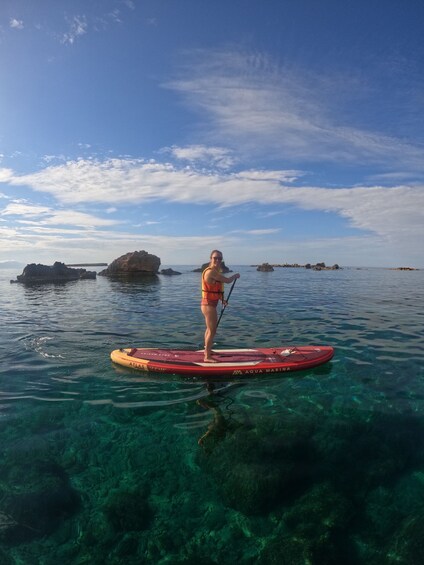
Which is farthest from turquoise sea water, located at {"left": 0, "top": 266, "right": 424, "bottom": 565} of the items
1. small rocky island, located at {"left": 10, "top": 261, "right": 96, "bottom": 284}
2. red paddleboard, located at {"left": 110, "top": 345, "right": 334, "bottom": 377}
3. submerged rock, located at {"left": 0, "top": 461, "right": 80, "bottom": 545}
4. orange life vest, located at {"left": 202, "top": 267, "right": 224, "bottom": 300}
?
small rocky island, located at {"left": 10, "top": 261, "right": 96, "bottom": 284}

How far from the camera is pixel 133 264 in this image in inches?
2640

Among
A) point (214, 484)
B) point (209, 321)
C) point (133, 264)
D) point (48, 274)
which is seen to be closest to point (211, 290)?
point (209, 321)

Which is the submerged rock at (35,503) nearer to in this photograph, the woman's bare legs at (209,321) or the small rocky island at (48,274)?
the woman's bare legs at (209,321)

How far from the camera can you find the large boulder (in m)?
67.1

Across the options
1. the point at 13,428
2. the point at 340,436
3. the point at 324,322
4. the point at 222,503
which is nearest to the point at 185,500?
the point at 222,503

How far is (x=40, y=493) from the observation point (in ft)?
18.8

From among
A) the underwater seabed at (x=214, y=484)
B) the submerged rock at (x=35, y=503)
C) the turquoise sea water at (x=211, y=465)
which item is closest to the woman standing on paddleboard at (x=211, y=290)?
the turquoise sea water at (x=211, y=465)

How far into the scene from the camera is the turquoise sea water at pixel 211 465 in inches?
195

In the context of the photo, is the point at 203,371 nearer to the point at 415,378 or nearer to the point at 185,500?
the point at 185,500

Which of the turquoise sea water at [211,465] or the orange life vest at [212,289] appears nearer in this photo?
the turquoise sea water at [211,465]

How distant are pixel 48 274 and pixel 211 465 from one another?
192ft

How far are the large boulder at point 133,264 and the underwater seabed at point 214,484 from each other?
6010 centimetres

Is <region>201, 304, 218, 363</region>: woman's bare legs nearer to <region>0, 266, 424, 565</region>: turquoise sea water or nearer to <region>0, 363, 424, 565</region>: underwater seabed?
<region>0, 266, 424, 565</region>: turquoise sea water

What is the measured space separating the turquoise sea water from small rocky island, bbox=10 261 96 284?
48.8 meters
